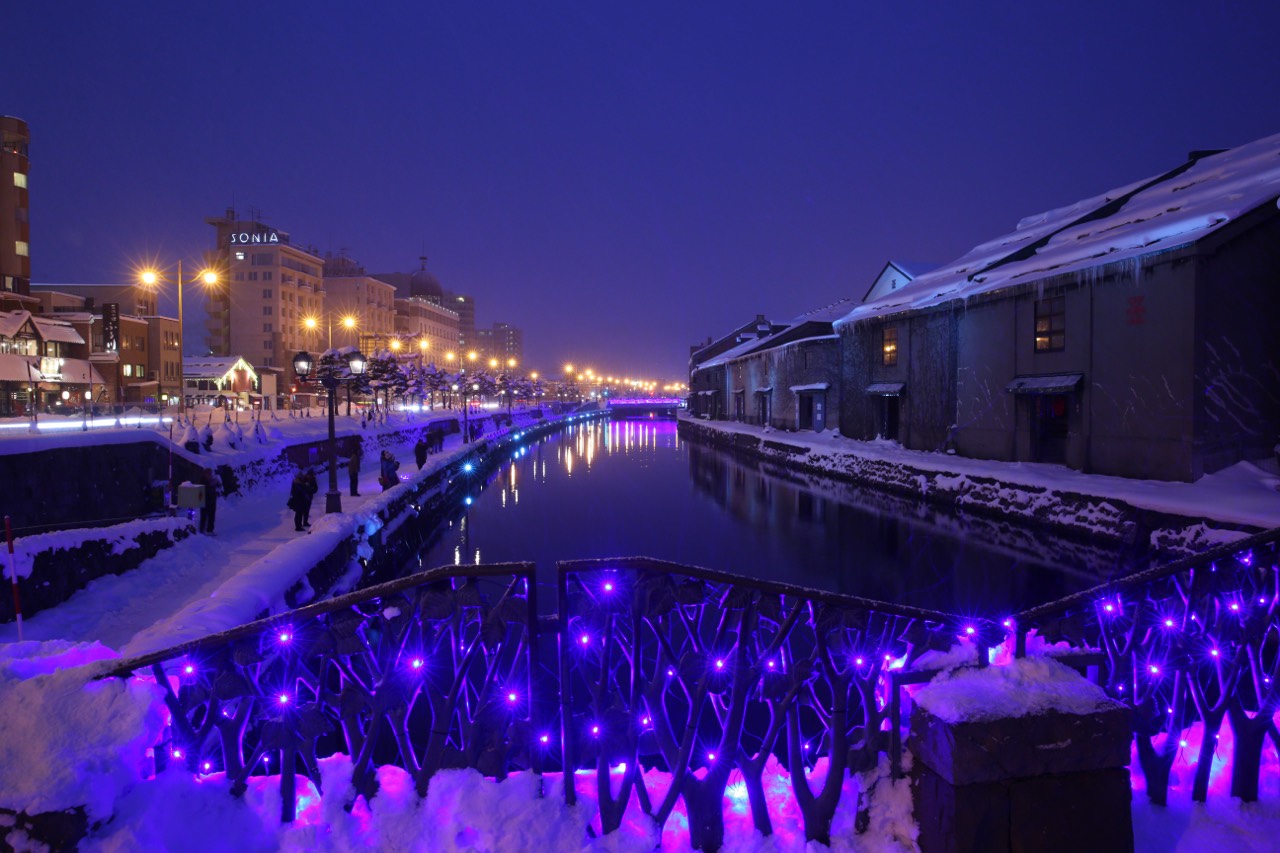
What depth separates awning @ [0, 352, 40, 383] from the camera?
34281 millimetres

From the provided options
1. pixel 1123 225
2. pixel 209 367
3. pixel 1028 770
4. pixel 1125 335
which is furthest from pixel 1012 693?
pixel 209 367

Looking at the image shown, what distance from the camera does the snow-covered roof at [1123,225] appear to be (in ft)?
58.7

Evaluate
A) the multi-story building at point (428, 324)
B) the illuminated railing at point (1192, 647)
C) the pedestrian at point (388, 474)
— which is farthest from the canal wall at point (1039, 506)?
the multi-story building at point (428, 324)

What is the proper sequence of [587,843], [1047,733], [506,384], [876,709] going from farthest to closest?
[506,384] → [876,709] → [587,843] → [1047,733]

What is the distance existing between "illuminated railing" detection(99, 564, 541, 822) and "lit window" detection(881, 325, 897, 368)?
3099cm

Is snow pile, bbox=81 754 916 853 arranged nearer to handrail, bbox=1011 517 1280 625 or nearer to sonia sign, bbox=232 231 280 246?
handrail, bbox=1011 517 1280 625

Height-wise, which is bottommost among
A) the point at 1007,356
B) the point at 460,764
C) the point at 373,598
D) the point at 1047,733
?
the point at 460,764

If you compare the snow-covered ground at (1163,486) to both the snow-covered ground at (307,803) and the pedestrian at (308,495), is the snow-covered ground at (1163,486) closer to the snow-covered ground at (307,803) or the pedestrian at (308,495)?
the snow-covered ground at (307,803)

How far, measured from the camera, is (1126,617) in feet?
12.8

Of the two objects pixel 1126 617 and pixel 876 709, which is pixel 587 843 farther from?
pixel 1126 617

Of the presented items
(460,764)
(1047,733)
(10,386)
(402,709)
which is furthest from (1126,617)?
(10,386)

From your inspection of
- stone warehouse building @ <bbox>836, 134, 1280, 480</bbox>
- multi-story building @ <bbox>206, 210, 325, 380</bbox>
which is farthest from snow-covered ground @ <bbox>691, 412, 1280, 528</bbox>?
multi-story building @ <bbox>206, 210, 325, 380</bbox>

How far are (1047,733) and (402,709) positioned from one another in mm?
2951

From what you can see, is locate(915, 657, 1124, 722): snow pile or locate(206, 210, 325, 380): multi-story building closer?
locate(915, 657, 1124, 722): snow pile
